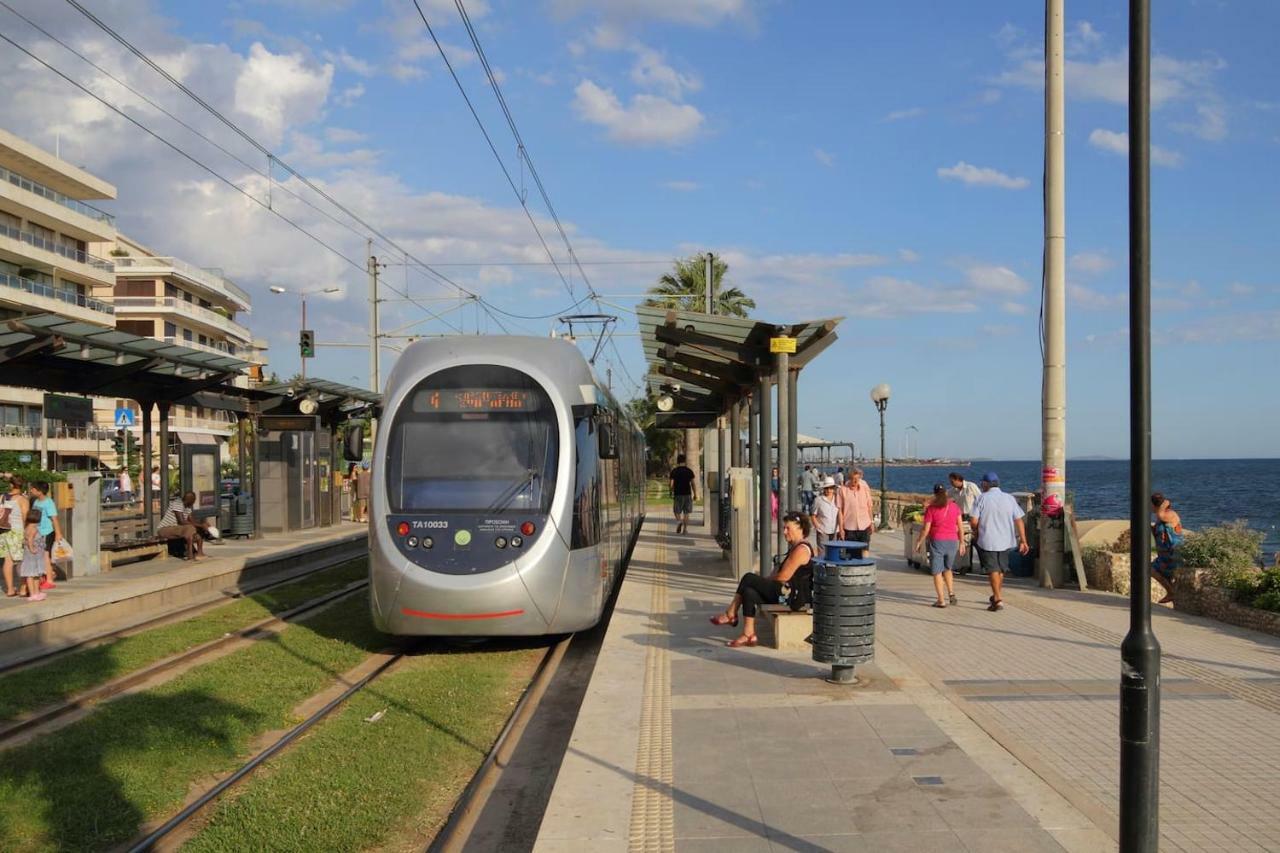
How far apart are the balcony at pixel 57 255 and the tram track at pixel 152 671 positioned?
45.8 meters

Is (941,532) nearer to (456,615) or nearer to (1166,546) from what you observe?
(1166,546)

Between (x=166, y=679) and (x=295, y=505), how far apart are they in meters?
17.7

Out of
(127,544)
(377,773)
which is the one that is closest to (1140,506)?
(377,773)

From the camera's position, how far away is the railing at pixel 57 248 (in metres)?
54.6

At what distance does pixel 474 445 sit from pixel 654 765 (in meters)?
5.33

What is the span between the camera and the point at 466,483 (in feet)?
37.0

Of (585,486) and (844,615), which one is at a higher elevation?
(585,486)

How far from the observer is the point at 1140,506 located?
177 inches

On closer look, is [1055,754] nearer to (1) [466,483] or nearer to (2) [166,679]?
(1) [466,483]

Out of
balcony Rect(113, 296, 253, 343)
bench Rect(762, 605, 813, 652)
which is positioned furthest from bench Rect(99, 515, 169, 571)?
balcony Rect(113, 296, 253, 343)

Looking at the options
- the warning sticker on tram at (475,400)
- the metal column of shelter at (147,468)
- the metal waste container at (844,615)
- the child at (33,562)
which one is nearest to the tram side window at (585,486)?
the warning sticker on tram at (475,400)

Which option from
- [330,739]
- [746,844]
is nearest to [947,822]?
[746,844]

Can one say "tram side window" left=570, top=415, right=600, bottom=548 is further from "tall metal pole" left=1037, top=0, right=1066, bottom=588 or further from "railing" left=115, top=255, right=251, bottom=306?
"railing" left=115, top=255, right=251, bottom=306

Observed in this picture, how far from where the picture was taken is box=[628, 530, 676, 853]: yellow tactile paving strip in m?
5.51
